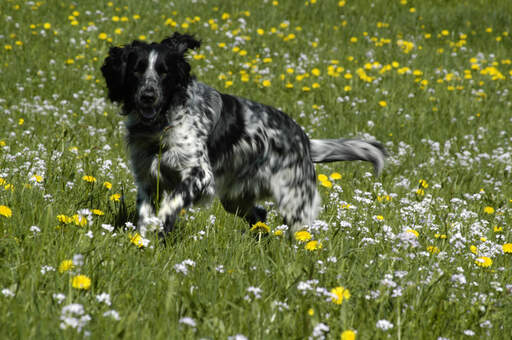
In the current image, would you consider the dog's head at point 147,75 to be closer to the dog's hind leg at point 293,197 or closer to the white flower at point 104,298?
the dog's hind leg at point 293,197

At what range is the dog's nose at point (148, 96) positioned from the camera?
4.10 meters

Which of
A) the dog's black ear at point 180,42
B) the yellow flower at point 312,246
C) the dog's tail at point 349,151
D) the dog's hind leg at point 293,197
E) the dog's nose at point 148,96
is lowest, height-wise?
the dog's hind leg at point 293,197

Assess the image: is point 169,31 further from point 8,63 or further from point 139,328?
point 139,328

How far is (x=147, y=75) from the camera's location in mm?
4203

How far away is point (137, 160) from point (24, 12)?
24.3ft

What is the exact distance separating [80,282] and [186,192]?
6.11ft

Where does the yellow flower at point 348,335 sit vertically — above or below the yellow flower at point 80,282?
above

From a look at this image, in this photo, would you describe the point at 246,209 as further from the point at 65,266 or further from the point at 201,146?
the point at 65,266

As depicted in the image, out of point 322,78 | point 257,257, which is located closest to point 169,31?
point 322,78

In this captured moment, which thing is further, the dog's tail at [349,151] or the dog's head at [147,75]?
the dog's tail at [349,151]

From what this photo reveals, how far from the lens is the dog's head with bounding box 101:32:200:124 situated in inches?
164

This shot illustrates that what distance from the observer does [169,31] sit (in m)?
10.9

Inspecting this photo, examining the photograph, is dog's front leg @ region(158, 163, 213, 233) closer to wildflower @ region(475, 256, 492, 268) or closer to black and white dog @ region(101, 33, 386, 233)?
black and white dog @ region(101, 33, 386, 233)

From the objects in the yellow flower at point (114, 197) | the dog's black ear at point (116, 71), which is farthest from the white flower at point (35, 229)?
the dog's black ear at point (116, 71)
